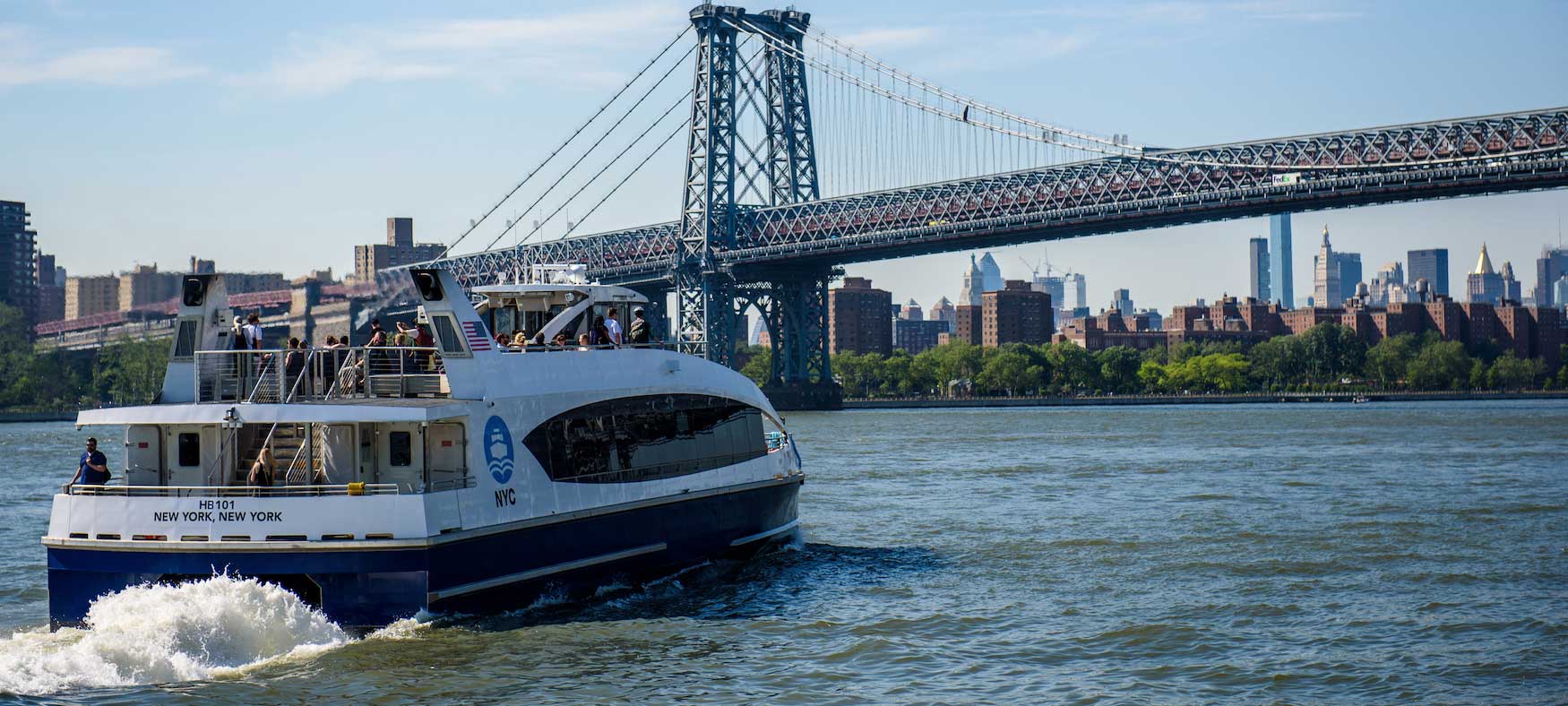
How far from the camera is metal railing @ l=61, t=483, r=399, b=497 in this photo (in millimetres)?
15398

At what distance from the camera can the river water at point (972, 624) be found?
1439 centimetres

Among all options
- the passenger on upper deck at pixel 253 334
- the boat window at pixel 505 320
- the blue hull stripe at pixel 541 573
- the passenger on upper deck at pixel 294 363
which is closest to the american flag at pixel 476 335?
the passenger on upper deck at pixel 294 363

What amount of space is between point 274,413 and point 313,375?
95cm

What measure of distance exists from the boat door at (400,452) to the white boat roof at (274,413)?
1.69 ft

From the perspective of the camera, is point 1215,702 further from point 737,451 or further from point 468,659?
point 737,451

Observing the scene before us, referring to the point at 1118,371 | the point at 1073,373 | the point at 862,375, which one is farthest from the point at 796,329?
the point at 1118,371

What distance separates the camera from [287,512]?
1530 centimetres

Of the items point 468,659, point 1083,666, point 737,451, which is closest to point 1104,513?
point 737,451

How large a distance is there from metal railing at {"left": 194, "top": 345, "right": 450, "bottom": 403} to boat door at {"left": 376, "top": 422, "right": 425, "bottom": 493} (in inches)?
14.9

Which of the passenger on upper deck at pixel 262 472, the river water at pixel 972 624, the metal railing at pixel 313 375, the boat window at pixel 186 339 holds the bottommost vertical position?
the river water at pixel 972 624

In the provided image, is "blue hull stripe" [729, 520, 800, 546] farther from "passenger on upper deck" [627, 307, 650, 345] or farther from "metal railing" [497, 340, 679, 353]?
"passenger on upper deck" [627, 307, 650, 345]

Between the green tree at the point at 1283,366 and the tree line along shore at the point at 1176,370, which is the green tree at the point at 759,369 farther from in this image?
the green tree at the point at 1283,366

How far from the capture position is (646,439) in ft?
63.8

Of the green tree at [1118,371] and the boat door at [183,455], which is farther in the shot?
the green tree at [1118,371]
